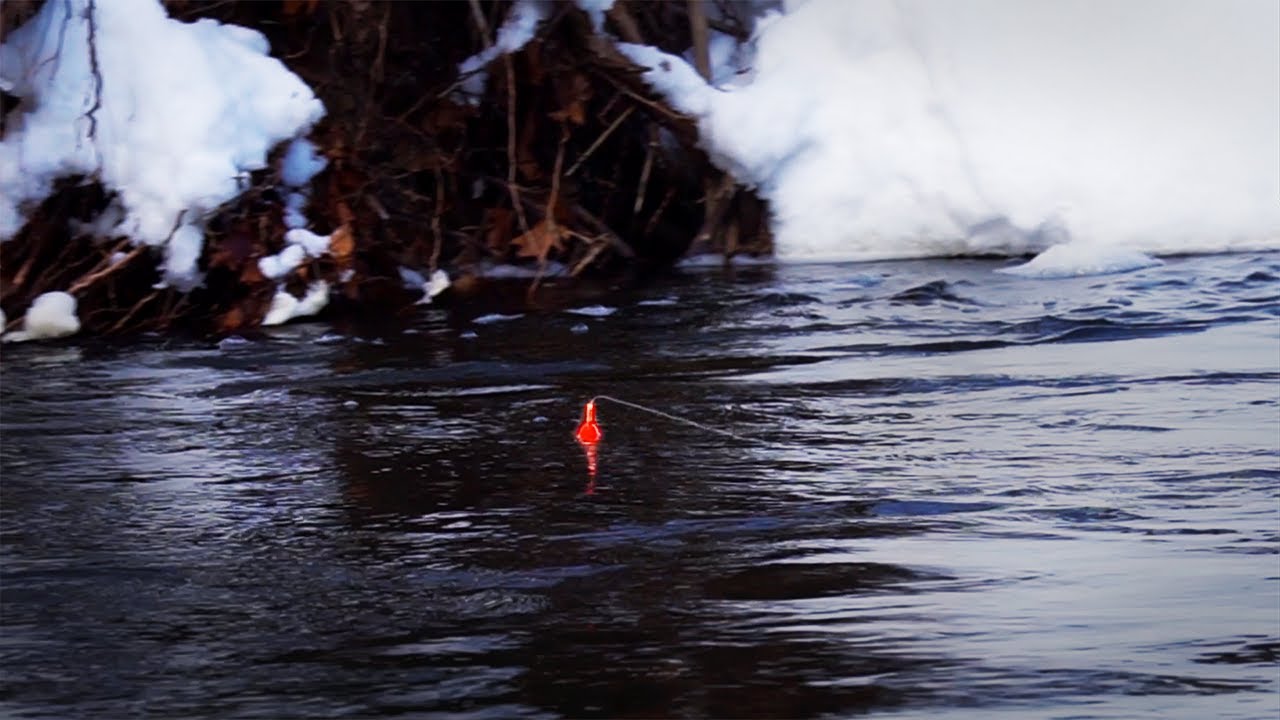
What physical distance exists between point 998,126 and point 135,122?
3829mm

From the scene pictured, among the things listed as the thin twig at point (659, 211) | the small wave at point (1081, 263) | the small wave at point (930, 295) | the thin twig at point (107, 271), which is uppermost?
the thin twig at point (659, 211)

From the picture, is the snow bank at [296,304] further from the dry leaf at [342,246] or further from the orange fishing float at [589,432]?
the orange fishing float at [589,432]

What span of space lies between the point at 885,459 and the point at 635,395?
1.22 meters

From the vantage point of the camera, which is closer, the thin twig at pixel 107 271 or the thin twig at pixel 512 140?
the thin twig at pixel 107 271

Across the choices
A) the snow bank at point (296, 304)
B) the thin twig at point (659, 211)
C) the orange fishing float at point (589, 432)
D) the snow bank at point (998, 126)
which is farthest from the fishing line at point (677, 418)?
the thin twig at point (659, 211)

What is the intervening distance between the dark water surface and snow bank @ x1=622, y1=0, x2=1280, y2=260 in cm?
184

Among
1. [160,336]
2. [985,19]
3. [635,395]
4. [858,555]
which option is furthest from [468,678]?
[985,19]

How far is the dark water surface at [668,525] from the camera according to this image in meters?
3.09

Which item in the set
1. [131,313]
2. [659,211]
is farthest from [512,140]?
[131,313]

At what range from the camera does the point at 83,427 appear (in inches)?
218

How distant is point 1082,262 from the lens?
7969mm

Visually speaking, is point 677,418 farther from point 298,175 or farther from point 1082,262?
point 1082,262

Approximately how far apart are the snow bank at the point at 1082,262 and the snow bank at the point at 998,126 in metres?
0.41

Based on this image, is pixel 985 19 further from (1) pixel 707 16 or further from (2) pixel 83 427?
(2) pixel 83 427
